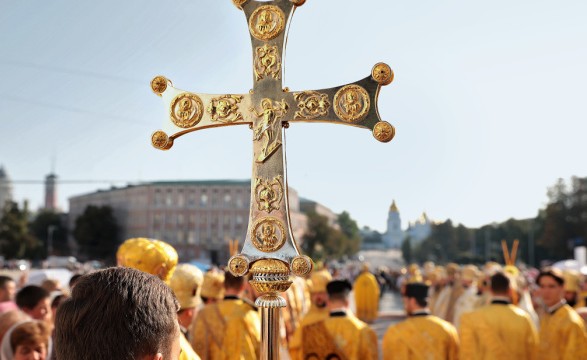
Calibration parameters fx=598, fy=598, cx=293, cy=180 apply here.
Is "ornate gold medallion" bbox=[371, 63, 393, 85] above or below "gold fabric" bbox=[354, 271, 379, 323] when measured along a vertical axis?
above

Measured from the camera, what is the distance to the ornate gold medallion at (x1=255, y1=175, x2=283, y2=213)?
2.56 m

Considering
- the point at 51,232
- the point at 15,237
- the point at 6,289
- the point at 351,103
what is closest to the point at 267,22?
the point at 351,103

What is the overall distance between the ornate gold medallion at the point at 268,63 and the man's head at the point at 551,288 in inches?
177

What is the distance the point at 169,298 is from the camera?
1515 mm

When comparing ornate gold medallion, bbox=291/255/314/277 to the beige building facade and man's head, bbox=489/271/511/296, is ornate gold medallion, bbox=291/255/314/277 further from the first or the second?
the beige building facade

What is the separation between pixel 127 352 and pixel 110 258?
3238 inches

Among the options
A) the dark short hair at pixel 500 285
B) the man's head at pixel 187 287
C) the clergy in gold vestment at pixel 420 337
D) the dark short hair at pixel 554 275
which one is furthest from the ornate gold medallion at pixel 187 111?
the dark short hair at pixel 554 275

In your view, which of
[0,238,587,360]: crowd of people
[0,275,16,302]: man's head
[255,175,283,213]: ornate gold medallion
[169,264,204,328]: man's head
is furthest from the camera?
[0,275,16,302]: man's head

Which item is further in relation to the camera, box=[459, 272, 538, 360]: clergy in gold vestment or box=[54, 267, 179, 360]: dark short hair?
box=[459, 272, 538, 360]: clergy in gold vestment

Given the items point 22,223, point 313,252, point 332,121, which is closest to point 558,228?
point 313,252

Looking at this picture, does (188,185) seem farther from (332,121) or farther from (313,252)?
(332,121)

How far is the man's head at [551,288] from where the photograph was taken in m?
5.95

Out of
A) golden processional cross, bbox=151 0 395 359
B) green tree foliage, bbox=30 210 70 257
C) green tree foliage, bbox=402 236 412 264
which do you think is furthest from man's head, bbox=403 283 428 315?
green tree foliage, bbox=30 210 70 257

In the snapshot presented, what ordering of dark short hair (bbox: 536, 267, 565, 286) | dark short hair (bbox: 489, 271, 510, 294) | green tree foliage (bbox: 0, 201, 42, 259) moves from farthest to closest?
green tree foliage (bbox: 0, 201, 42, 259) → dark short hair (bbox: 536, 267, 565, 286) → dark short hair (bbox: 489, 271, 510, 294)
